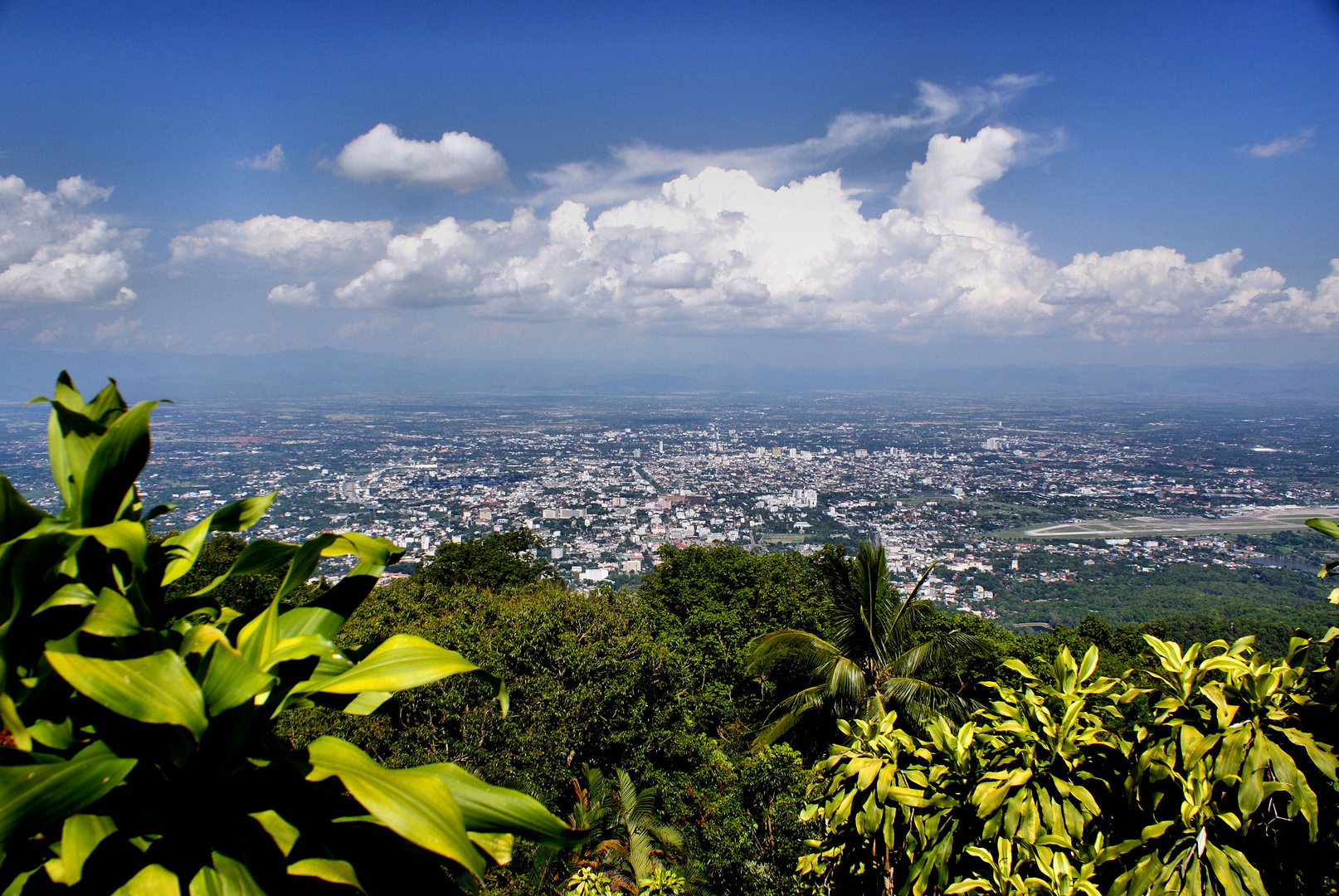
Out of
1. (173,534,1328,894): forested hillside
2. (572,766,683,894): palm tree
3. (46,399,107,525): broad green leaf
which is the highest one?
(46,399,107,525): broad green leaf

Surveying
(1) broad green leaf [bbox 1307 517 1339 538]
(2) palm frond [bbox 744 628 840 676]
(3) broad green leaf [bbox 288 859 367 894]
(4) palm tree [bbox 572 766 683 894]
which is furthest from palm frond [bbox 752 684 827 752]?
(3) broad green leaf [bbox 288 859 367 894]

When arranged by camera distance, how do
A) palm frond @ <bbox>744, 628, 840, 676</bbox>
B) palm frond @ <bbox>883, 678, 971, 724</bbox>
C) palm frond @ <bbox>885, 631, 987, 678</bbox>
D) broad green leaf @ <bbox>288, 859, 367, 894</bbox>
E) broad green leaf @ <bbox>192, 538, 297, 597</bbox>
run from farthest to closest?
palm frond @ <bbox>744, 628, 840, 676</bbox>, palm frond @ <bbox>885, 631, 987, 678</bbox>, palm frond @ <bbox>883, 678, 971, 724</bbox>, broad green leaf @ <bbox>192, 538, 297, 597</bbox>, broad green leaf @ <bbox>288, 859, 367, 894</bbox>

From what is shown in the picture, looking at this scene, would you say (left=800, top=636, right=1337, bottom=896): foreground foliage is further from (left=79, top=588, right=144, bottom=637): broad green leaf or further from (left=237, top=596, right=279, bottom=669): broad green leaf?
(left=79, top=588, right=144, bottom=637): broad green leaf

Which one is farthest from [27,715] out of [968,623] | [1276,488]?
[1276,488]

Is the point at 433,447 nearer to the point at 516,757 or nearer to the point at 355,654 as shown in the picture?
the point at 516,757

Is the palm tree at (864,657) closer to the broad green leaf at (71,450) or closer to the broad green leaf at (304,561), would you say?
the broad green leaf at (304,561)
